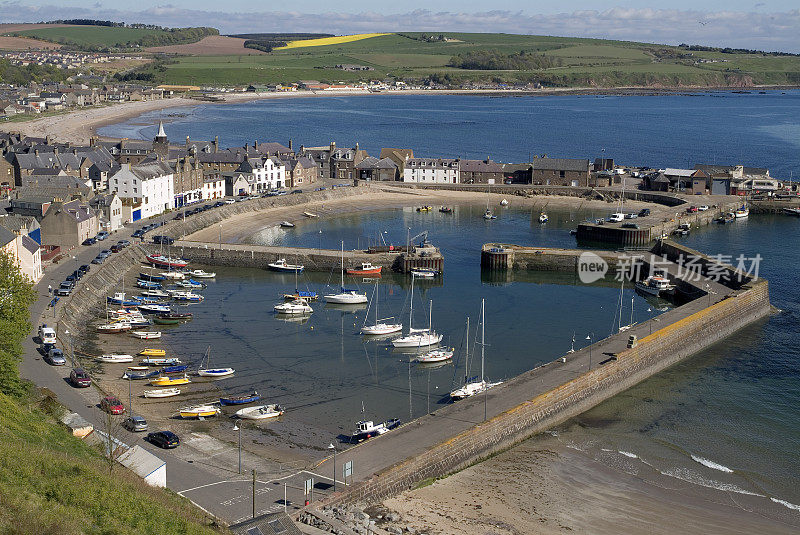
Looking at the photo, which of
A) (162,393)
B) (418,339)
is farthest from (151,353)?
(418,339)

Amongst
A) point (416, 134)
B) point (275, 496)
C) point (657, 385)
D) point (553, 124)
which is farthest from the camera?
point (553, 124)

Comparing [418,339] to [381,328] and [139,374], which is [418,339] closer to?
[381,328]

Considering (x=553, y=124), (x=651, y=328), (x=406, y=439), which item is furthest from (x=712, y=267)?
(x=553, y=124)

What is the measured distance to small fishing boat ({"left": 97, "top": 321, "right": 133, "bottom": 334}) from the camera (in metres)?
40.7

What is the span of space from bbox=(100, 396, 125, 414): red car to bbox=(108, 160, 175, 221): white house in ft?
105

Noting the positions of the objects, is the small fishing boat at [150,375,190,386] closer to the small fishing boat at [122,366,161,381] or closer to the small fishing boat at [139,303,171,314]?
the small fishing boat at [122,366,161,381]

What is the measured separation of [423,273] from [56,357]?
78.1 feet

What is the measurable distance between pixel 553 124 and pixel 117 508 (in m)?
144

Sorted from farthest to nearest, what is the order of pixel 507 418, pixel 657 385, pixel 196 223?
pixel 196 223 < pixel 657 385 < pixel 507 418

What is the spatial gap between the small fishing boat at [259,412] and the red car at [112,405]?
3.93 metres

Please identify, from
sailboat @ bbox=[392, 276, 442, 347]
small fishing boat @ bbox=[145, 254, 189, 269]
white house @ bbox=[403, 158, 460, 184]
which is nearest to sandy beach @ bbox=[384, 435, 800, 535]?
sailboat @ bbox=[392, 276, 442, 347]

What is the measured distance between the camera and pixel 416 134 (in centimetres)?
13225

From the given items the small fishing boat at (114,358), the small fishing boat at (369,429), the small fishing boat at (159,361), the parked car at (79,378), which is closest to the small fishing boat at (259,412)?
the small fishing boat at (369,429)

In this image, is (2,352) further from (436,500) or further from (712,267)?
(712,267)
